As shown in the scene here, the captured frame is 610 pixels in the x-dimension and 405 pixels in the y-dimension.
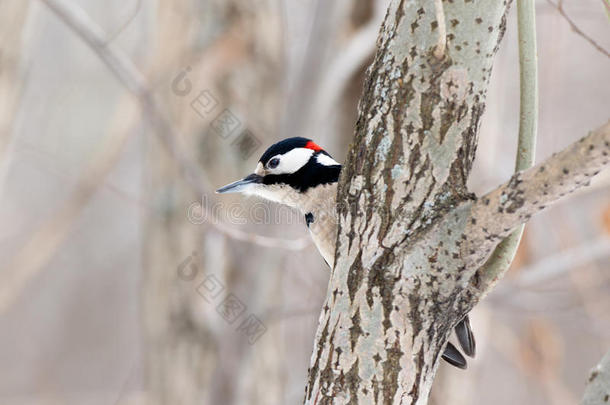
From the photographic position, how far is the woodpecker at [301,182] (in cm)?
216

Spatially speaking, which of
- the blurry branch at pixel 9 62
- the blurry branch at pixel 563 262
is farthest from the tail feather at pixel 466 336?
the blurry branch at pixel 9 62

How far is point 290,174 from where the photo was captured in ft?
7.52

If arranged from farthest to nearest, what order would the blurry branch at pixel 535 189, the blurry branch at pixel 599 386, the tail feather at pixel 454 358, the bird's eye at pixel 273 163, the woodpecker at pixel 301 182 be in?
the bird's eye at pixel 273 163 → the woodpecker at pixel 301 182 → the tail feather at pixel 454 358 → the blurry branch at pixel 599 386 → the blurry branch at pixel 535 189

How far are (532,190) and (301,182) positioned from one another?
118 cm

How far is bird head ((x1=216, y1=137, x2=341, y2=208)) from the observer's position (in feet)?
7.38

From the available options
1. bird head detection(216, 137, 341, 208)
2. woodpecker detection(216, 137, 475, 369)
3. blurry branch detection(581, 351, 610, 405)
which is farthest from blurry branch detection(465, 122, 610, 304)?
bird head detection(216, 137, 341, 208)

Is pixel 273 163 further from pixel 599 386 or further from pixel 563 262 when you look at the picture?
pixel 563 262

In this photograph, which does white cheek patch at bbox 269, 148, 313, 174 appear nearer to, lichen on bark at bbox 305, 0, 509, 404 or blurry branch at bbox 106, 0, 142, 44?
blurry branch at bbox 106, 0, 142, 44

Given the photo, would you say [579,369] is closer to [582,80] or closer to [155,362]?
[582,80]

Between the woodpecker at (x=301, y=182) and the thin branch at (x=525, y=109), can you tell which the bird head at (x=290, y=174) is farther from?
the thin branch at (x=525, y=109)

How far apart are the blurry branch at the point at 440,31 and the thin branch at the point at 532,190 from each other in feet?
0.92

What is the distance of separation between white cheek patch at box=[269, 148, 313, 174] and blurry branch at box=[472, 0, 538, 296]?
41.0 inches

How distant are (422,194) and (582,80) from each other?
19.6 feet

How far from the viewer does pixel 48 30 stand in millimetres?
6758
